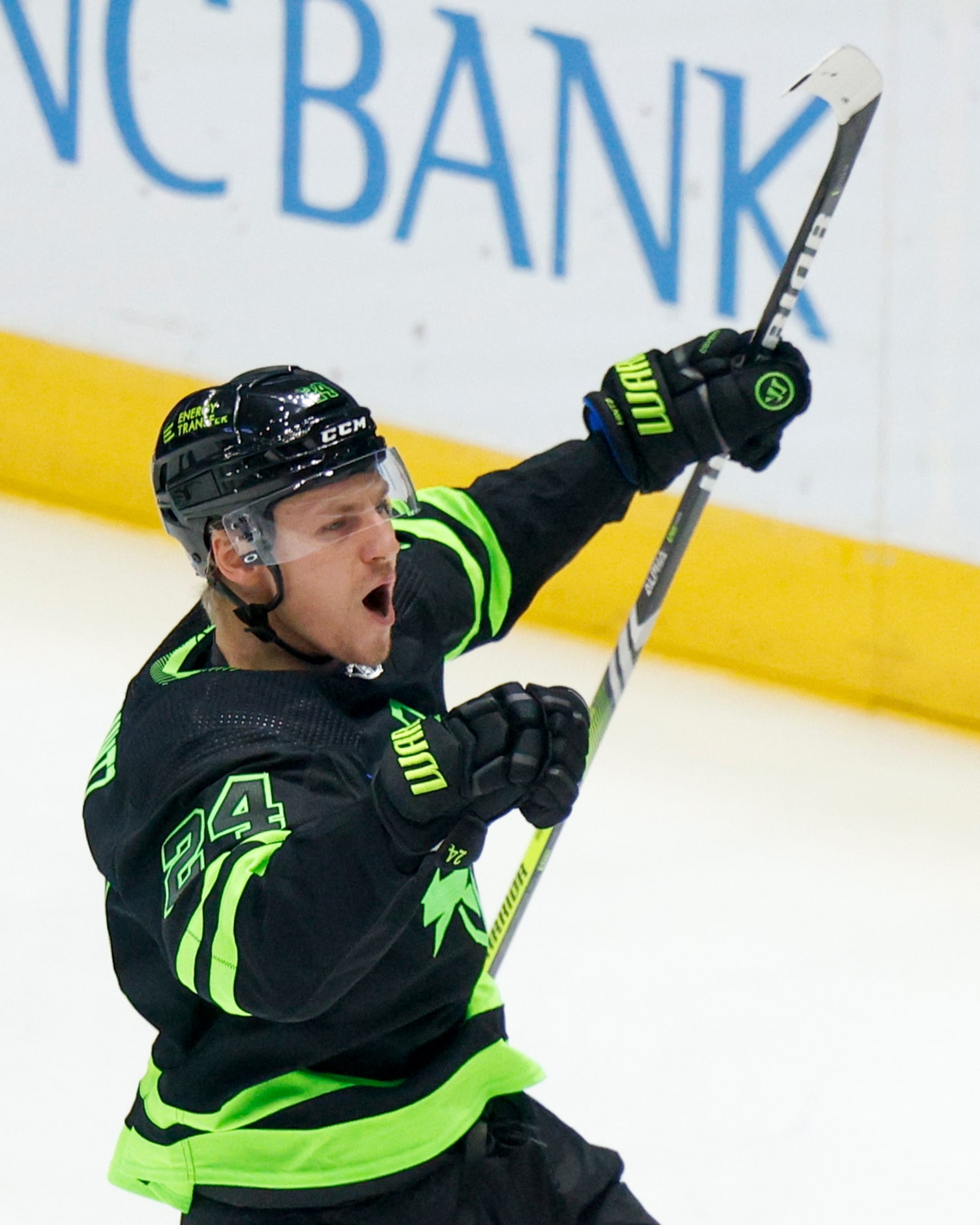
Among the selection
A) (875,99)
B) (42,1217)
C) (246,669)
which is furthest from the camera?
(42,1217)

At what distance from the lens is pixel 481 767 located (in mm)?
1485

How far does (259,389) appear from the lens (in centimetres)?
177

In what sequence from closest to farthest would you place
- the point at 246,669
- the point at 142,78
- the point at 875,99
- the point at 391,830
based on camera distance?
the point at 391,830 < the point at 246,669 < the point at 875,99 < the point at 142,78

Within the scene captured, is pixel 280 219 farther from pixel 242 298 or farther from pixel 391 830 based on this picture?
pixel 391 830

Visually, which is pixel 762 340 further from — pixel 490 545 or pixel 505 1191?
pixel 505 1191

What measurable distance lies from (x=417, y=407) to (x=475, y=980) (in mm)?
1999

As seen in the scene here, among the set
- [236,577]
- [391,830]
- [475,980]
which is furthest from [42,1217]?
[391,830]

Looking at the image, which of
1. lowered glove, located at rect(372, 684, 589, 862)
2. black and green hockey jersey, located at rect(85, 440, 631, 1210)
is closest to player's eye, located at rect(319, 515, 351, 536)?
black and green hockey jersey, located at rect(85, 440, 631, 1210)

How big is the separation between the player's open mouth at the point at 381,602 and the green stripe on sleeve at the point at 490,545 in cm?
36

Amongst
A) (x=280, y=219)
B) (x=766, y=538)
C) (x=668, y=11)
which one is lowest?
(x=766, y=538)

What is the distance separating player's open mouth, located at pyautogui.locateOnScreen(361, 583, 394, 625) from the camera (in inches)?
70.4

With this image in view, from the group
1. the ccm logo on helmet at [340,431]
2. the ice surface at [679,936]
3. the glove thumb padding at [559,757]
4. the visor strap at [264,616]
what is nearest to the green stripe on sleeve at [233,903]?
the glove thumb padding at [559,757]

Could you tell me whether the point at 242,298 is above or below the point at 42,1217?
above

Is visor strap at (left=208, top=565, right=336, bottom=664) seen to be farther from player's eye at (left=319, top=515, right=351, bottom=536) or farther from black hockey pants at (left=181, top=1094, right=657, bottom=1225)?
black hockey pants at (left=181, top=1094, right=657, bottom=1225)
